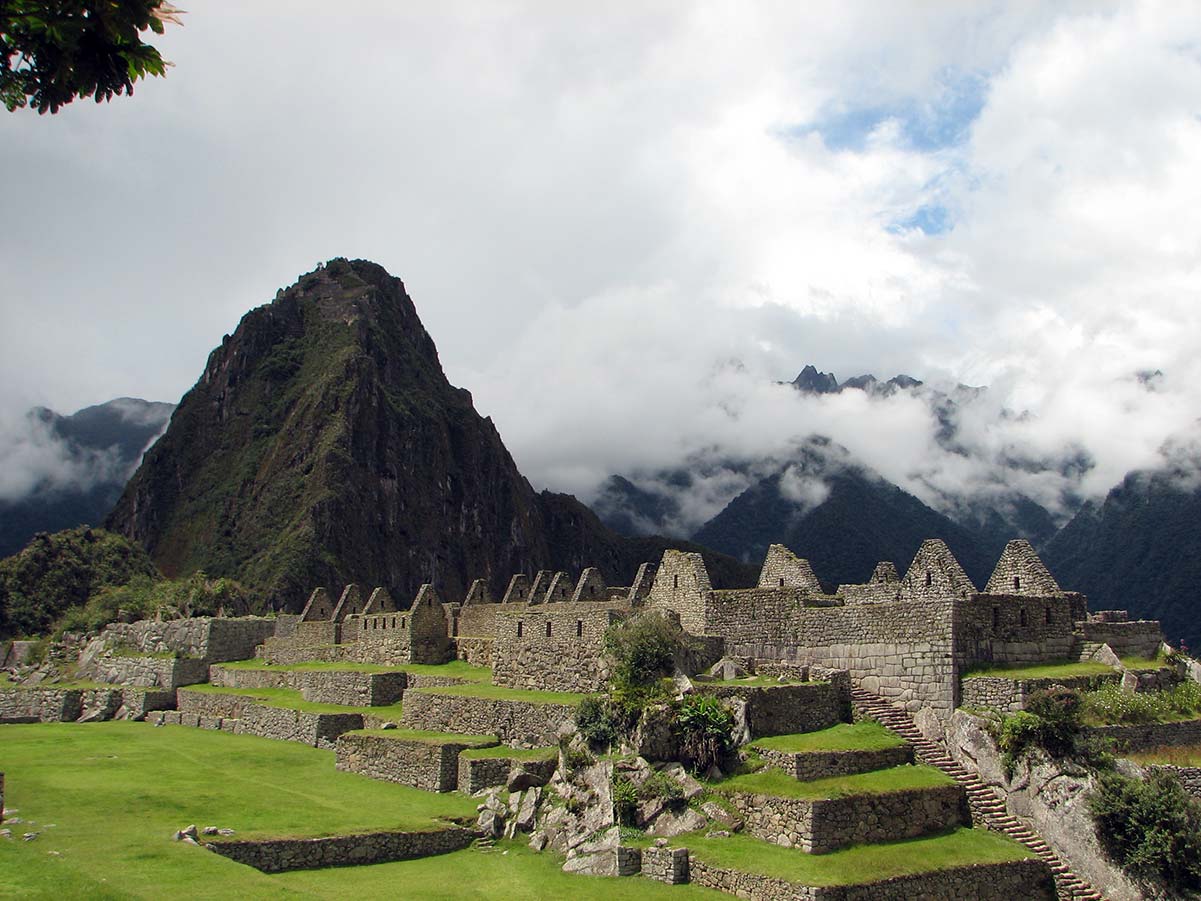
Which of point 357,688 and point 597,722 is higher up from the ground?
point 597,722

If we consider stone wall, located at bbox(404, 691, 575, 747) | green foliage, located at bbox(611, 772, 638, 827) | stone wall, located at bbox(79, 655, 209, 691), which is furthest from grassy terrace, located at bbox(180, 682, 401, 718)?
green foliage, located at bbox(611, 772, 638, 827)

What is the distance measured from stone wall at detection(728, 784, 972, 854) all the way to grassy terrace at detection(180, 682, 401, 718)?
46.5ft

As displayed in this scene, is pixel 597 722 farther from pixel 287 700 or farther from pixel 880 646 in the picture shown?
pixel 287 700

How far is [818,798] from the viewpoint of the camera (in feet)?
52.0

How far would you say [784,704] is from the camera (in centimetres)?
1936

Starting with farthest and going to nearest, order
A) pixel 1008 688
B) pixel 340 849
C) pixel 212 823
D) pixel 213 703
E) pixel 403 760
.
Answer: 1. pixel 213 703
2. pixel 403 760
3. pixel 1008 688
4. pixel 212 823
5. pixel 340 849

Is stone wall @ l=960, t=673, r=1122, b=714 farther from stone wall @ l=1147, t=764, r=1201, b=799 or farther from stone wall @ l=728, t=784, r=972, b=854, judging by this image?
stone wall @ l=728, t=784, r=972, b=854

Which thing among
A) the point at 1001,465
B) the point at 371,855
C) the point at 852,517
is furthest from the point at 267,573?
the point at 371,855

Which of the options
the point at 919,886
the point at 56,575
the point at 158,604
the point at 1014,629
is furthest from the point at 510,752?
the point at 56,575

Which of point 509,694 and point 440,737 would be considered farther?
point 509,694

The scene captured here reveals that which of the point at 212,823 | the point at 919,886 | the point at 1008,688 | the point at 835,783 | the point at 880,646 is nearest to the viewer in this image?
the point at 919,886

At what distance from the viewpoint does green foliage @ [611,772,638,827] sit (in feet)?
56.9

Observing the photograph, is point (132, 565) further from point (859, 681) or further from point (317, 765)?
point (859, 681)

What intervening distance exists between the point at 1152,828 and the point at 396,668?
23.2 meters
